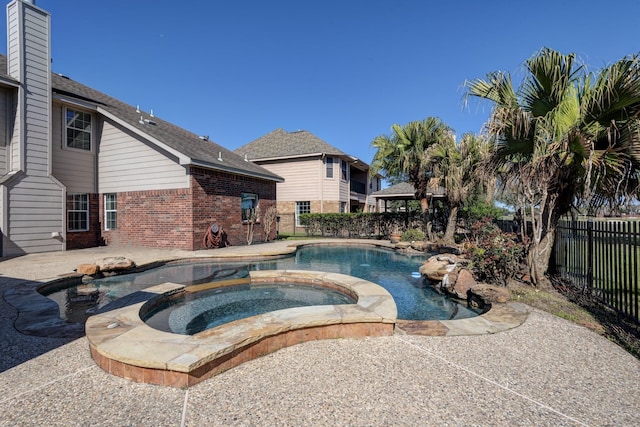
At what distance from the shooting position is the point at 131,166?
1289cm

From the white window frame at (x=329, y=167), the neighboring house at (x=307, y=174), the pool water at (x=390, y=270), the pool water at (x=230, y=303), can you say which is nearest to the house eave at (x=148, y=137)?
the pool water at (x=390, y=270)

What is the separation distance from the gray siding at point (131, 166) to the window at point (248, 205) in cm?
339

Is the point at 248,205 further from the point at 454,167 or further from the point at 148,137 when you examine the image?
the point at 454,167

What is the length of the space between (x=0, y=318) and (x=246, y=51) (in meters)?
14.9

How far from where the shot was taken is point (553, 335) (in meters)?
4.16

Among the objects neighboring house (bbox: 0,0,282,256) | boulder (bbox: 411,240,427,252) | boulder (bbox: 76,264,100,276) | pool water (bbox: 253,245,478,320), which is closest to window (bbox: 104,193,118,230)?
neighboring house (bbox: 0,0,282,256)

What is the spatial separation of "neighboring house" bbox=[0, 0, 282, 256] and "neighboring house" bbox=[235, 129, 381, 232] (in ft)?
25.2

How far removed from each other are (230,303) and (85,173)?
1144cm

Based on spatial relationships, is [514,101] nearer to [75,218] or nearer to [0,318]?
[0,318]

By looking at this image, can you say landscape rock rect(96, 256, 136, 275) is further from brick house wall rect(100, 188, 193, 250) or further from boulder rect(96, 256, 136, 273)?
brick house wall rect(100, 188, 193, 250)

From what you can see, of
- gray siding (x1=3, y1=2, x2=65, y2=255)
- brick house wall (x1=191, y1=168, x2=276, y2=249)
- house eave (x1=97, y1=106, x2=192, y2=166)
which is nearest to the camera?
gray siding (x1=3, y1=2, x2=65, y2=255)

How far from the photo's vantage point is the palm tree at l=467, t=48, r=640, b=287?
17.1ft

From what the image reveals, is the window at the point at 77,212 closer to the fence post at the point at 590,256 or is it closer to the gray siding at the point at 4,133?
the gray siding at the point at 4,133

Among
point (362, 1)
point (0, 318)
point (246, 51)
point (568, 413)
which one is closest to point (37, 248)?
point (0, 318)
